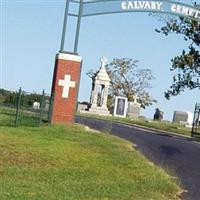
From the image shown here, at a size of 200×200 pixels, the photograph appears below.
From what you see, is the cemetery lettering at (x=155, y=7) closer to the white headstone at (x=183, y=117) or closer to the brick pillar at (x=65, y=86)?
the brick pillar at (x=65, y=86)

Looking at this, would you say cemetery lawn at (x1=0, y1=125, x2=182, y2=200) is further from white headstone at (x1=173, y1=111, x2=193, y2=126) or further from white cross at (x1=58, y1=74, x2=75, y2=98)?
white headstone at (x1=173, y1=111, x2=193, y2=126)

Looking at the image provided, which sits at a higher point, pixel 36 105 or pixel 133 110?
pixel 133 110

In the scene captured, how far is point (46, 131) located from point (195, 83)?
85.2ft

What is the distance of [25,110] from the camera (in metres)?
26.6

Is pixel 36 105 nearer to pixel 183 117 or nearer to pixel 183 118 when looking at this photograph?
pixel 183 118

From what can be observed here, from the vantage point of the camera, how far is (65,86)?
26531 mm

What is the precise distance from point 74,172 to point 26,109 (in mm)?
14051

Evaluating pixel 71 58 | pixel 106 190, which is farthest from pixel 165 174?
pixel 71 58

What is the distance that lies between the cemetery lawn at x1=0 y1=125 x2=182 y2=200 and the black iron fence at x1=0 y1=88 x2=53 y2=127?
16.2 feet

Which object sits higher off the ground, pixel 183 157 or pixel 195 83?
pixel 195 83

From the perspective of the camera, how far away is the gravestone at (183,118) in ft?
230

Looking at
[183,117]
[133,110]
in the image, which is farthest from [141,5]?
[183,117]

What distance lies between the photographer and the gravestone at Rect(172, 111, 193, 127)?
70.0 m

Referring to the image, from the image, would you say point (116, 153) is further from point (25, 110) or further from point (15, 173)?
point (25, 110)
